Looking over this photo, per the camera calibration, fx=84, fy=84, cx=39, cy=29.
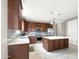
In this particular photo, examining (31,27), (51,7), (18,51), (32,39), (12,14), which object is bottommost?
(32,39)

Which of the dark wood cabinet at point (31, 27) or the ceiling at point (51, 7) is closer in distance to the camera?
the ceiling at point (51, 7)

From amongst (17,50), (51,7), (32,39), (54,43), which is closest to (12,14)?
(17,50)

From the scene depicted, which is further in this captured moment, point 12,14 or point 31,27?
point 31,27

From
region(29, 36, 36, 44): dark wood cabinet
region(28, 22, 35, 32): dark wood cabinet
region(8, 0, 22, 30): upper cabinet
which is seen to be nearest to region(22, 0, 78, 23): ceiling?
region(8, 0, 22, 30): upper cabinet

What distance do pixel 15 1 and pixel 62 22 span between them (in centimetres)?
788

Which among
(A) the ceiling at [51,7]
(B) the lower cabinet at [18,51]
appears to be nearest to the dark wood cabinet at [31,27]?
(A) the ceiling at [51,7]

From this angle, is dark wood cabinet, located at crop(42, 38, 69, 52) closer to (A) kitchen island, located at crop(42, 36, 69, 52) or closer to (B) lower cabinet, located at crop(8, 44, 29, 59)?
(A) kitchen island, located at crop(42, 36, 69, 52)

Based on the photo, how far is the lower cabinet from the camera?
2.30 m

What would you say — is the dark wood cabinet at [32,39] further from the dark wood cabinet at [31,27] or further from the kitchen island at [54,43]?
the kitchen island at [54,43]

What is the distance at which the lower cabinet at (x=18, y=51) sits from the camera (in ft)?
7.53

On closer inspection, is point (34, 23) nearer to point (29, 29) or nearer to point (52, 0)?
point (29, 29)

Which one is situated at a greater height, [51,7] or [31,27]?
[51,7]

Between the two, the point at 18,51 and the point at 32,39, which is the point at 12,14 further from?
the point at 32,39

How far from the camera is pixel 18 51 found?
2.46 m
